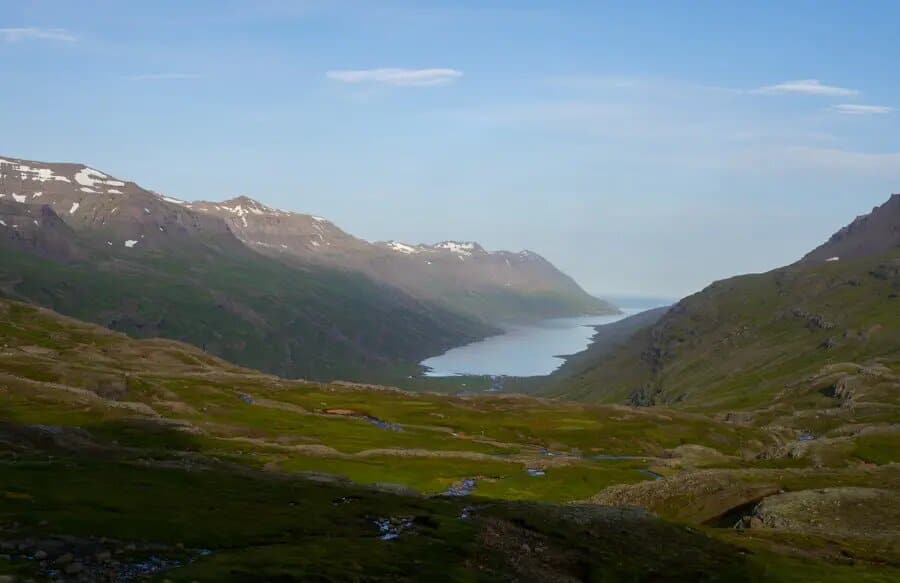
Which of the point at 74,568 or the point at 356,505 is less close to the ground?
the point at 74,568

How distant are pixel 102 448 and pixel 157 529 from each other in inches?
1461

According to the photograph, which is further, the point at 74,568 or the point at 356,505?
the point at 356,505

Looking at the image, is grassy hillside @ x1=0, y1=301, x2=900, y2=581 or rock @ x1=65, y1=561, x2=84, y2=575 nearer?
rock @ x1=65, y1=561, x2=84, y2=575

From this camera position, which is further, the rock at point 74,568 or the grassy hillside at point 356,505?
the grassy hillside at point 356,505

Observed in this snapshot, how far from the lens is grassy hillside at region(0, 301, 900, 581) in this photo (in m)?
42.3

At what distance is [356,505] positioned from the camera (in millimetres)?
62250

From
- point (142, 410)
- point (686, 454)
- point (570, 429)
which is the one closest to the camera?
point (142, 410)

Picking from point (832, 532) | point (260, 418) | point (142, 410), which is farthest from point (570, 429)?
point (832, 532)

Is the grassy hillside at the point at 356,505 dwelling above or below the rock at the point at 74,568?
below

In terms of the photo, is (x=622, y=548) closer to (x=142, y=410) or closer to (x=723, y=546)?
(x=723, y=546)

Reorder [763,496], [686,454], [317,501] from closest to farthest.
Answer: [317,501] < [763,496] < [686,454]

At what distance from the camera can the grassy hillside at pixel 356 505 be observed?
4231 centimetres

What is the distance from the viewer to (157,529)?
4531 cm

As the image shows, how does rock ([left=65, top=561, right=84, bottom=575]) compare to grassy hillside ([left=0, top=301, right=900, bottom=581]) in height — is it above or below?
above
